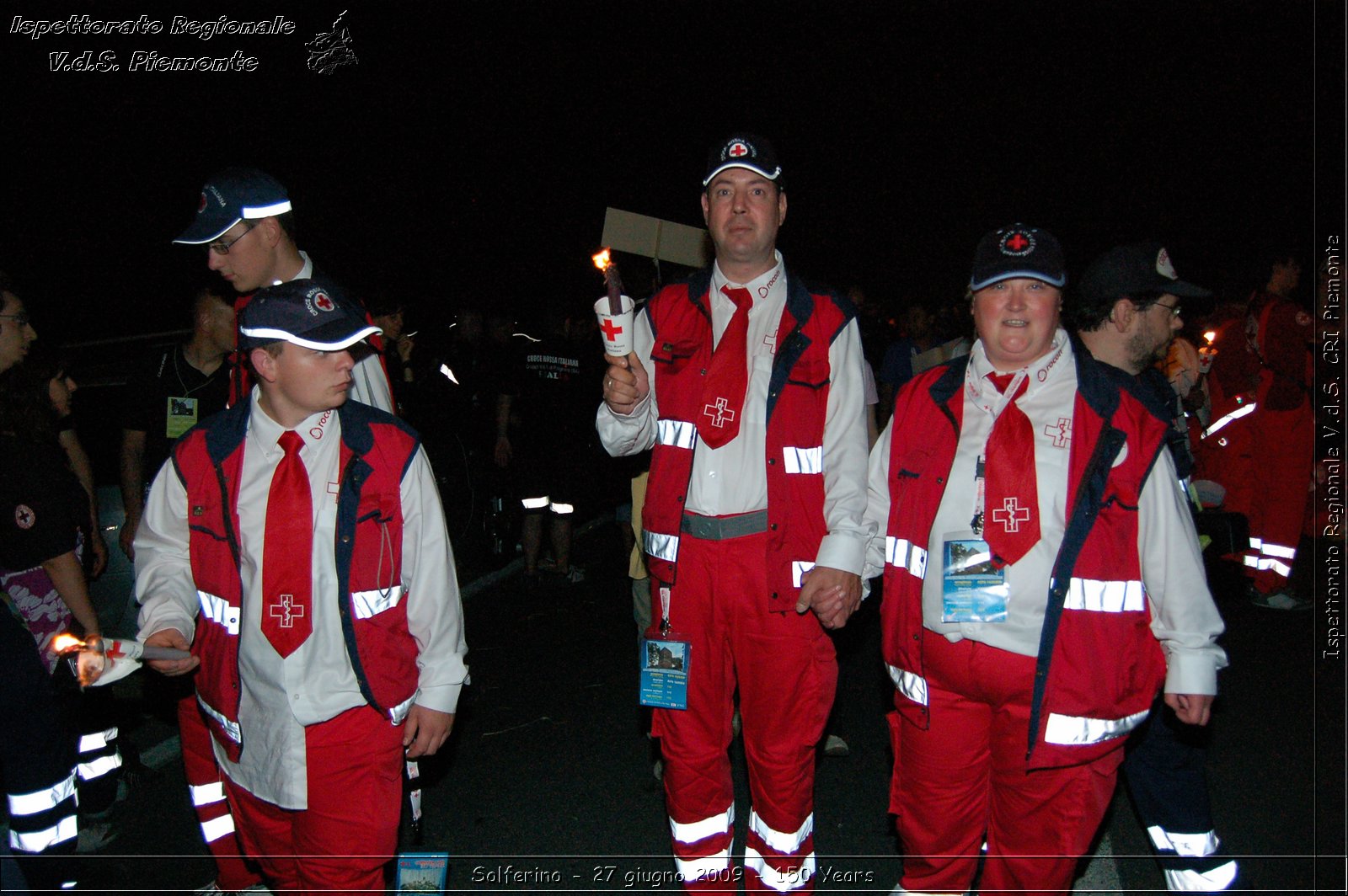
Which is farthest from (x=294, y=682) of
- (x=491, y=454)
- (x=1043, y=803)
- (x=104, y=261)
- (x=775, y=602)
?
(x=104, y=261)

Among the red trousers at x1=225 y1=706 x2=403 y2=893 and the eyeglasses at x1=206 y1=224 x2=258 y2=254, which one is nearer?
the red trousers at x1=225 y1=706 x2=403 y2=893

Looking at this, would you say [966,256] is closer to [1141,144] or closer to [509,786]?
[1141,144]

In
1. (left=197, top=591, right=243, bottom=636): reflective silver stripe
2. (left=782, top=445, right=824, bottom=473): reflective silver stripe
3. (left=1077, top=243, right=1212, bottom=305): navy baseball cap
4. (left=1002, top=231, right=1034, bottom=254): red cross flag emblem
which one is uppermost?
(left=1002, top=231, right=1034, bottom=254): red cross flag emblem

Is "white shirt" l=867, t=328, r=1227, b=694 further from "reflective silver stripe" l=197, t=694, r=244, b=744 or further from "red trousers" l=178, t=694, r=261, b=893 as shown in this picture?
"red trousers" l=178, t=694, r=261, b=893

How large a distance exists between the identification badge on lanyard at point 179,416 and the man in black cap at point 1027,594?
136 inches

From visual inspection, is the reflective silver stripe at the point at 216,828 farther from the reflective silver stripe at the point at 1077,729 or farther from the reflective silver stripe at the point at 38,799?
the reflective silver stripe at the point at 1077,729

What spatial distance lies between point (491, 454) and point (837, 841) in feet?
19.8

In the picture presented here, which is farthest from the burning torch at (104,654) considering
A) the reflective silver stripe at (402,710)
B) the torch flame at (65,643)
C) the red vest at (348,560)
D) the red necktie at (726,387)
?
the red necktie at (726,387)

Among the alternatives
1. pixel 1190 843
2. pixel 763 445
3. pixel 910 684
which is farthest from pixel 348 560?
pixel 1190 843

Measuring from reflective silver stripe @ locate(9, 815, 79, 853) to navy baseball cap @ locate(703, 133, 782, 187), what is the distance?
3607 millimetres

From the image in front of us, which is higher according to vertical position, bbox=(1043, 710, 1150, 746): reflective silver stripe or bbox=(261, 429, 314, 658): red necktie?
bbox=(261, 429, 314, 658): red necktie

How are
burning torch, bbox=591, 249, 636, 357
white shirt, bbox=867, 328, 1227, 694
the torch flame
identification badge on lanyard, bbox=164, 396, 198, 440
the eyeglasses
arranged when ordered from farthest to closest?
identification badge on lanyard, bbox=164, 396, 198, 440
the eyeglasses
burning torch, bbox=591, 249, 636, 357
white shirt, bbox=867, 328, 1227, 694
the torch flame

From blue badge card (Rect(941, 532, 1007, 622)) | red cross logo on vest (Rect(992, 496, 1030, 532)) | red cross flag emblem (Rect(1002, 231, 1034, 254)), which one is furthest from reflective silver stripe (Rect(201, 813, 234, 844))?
red cross flag emblem (Rect(1002, 231, 1034, 254))

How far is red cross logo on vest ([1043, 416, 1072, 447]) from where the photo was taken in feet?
8.91
